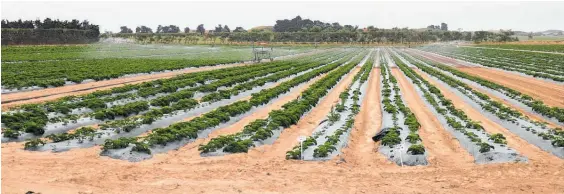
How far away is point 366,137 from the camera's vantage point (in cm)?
1353

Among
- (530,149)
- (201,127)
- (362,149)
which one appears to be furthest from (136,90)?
(530,149)

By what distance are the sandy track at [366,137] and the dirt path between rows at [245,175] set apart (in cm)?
40

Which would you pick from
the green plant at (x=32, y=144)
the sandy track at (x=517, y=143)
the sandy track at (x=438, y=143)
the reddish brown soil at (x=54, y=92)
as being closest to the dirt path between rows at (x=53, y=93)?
the reddish brown soil at (x=54, y=92)

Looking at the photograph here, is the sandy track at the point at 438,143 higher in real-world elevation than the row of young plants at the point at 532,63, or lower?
lower

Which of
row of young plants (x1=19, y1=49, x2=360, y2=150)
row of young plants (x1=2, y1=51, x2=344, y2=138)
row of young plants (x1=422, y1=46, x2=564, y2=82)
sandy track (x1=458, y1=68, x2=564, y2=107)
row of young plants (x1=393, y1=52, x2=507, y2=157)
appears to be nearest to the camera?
row of young plants (x1=19, y1=49, x2=360, y2=150)

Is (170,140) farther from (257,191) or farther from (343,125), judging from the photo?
(343,125)

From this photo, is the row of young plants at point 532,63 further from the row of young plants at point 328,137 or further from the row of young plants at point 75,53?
the row of young plants at point 75,53

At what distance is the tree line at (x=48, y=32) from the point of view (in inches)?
2756

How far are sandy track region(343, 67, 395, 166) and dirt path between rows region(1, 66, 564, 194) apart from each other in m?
0.40

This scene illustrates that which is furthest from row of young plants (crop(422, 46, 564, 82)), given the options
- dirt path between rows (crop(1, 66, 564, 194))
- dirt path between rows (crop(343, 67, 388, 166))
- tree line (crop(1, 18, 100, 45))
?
tree line (crop(1, 18, 100, 45))

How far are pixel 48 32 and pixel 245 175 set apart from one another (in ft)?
252

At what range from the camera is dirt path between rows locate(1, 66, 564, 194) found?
8.44 metres

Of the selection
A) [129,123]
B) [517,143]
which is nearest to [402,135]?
[517,143]

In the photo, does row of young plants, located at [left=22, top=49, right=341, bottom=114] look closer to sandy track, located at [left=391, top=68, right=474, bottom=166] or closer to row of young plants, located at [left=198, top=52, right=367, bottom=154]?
row of young plants, located at [left=198, top=52, right=367, bottom=154]
